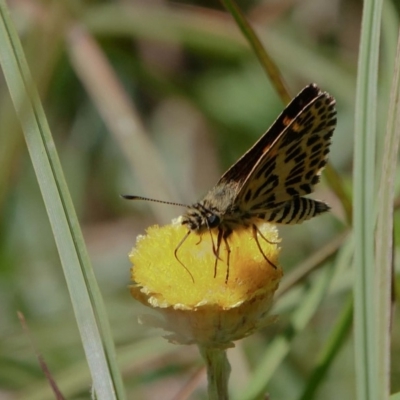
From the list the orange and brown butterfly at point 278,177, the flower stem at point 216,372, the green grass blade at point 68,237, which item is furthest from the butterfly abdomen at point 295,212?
the green grass blade at point 68,237

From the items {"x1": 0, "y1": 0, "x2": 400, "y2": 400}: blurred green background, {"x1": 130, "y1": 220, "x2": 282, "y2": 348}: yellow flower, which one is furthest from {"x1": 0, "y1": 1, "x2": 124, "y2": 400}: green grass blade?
{"x1": 0, "y1": 0, "x2": 400, "y2": 400}: blurred green background

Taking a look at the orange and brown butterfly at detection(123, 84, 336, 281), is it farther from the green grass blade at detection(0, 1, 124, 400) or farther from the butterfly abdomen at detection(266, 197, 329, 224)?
the green grass blade at detection(0, 1, 124, 400)

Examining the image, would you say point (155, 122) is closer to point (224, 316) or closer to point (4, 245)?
point (4, 245)

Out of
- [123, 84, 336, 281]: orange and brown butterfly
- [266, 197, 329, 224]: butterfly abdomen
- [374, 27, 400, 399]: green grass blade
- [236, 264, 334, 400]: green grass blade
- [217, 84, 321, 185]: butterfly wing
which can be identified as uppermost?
[217, 84, 321, 185]: butterfly wing

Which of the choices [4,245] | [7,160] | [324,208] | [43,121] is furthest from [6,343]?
[43,121]

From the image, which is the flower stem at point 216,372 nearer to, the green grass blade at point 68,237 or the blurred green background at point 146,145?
the green grass blade at point 68,237

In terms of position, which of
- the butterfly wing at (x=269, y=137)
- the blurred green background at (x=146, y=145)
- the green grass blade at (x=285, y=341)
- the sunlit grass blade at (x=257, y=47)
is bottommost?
the green grass blade at (x=285, y=341)

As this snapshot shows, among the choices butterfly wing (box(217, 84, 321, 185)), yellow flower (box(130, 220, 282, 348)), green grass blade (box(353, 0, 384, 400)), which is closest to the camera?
green grass blade (box(353, 0, 384, 400))
